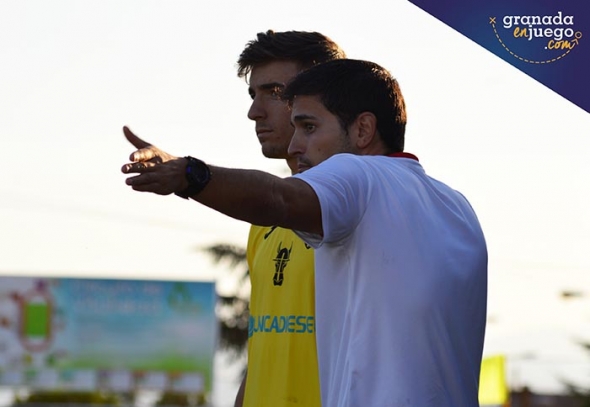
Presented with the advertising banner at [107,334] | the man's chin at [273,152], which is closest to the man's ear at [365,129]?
the man's chin at [273,152]

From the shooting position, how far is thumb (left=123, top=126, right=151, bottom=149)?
3879mm

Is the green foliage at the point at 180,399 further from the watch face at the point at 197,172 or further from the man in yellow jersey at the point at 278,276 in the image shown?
the watch face at the point at 197,172

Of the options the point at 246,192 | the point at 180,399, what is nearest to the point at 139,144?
the point at 246,192

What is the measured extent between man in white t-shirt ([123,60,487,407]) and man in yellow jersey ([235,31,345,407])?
93 centimetres

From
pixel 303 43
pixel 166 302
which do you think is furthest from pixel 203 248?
pixel 303 43

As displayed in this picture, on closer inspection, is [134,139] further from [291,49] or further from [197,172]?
[291,49]

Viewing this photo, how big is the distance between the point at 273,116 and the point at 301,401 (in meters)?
1.13

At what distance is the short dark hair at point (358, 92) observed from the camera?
4609 mm

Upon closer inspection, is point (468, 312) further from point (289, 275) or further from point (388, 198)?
point (289, 275)

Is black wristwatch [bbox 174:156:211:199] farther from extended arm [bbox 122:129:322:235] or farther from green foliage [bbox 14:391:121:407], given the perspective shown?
green foliage [bbox 14:391:121:407]

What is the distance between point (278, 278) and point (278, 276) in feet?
0.03

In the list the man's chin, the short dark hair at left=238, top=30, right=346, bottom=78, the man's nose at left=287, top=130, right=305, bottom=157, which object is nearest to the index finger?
the man's nose at left=287, top=130, right=305, bottom=157

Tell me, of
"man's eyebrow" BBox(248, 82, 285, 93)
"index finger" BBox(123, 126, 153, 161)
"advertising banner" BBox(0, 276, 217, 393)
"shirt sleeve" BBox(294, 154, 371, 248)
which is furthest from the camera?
"advertising banner" BBox(0, 276, 217, 393)

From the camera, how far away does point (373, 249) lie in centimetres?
429
